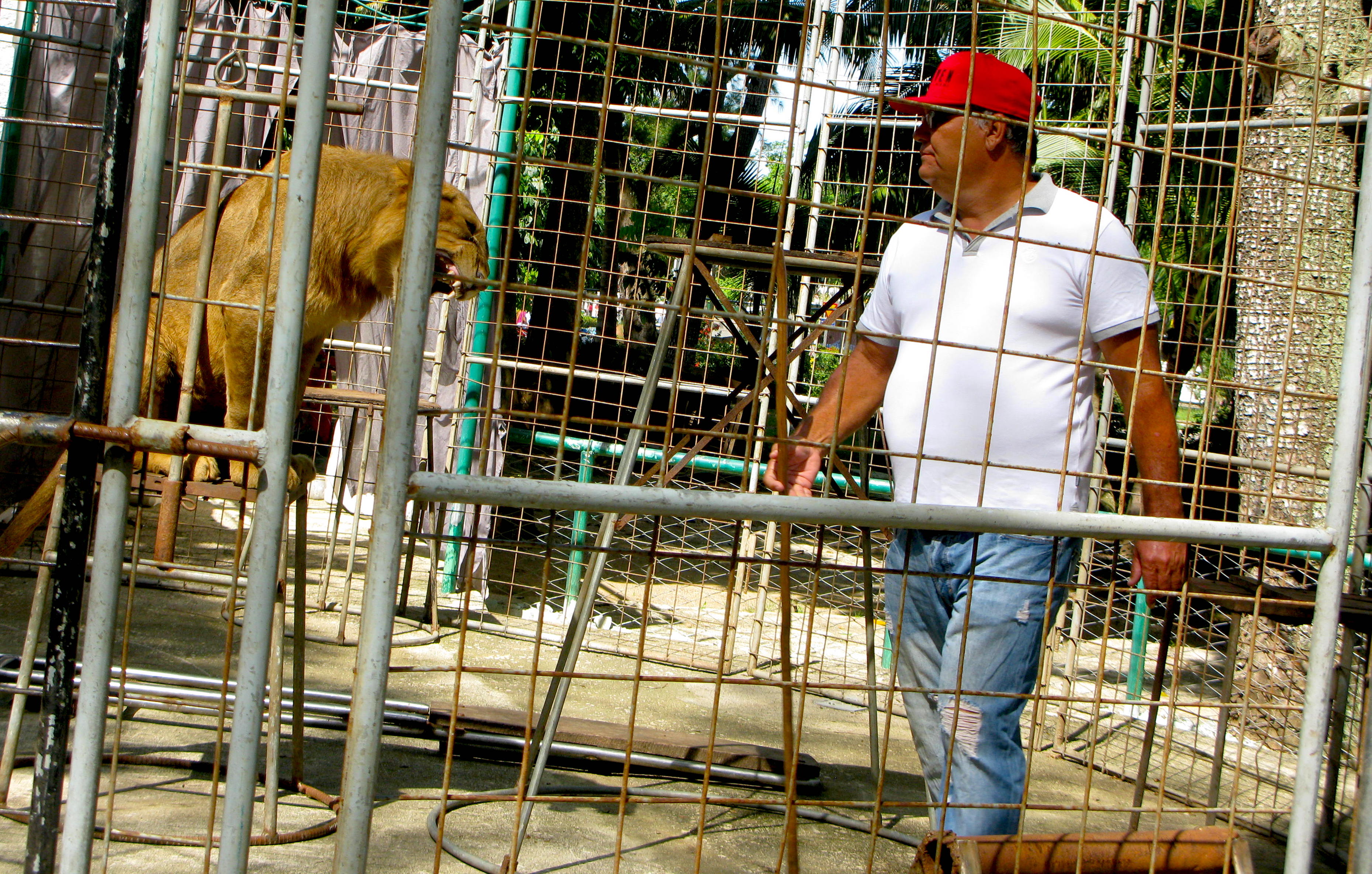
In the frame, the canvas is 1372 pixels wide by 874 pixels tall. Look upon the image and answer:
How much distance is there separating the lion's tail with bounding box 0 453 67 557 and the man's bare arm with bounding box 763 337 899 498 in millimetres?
1905

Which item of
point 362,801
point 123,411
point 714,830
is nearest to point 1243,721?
point 714,830

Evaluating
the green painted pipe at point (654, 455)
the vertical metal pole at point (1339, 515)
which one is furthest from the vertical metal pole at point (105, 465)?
the green painted pipe at point (654, 455)

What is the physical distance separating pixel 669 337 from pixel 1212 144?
640cm

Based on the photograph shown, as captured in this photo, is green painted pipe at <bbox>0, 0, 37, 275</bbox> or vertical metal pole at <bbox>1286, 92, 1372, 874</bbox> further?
green painted pipe at <bbox>0, 0, 37, 275</bbox>

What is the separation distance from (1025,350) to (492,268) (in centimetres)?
412

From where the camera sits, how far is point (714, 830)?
351cm

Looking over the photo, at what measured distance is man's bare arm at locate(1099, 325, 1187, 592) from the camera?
249 centimetres

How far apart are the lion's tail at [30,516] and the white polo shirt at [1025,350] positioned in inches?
89.9

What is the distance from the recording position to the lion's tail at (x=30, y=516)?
9.43 feet

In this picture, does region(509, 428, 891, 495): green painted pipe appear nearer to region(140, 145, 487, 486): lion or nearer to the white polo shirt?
region(140, 145, 487, 486): lion

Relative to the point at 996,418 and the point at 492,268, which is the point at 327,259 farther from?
the point at 996,418

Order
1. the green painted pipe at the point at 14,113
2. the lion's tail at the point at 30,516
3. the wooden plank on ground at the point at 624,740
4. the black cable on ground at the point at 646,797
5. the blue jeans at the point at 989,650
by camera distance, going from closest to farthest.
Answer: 1. the blue jeans at the point at 989,650
2. the lion's tail at the point at 30,516
3. the black cable on ground at the point at 646,797
4. the wooden plank on ground at the point at 624,740
5. the green painted pipe at the point at 14,113

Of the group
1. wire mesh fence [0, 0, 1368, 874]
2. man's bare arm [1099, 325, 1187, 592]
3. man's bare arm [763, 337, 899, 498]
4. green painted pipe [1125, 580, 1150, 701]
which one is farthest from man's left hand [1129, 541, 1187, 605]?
green painted pipe [1125, 580, 1150, 701]

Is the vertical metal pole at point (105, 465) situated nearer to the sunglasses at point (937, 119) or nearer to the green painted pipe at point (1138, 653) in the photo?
the sunglasses at point (937, 119)
